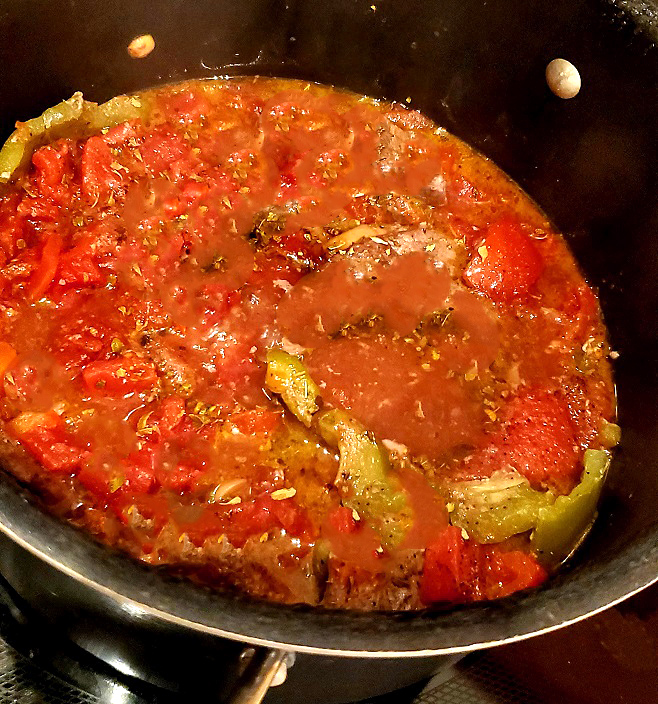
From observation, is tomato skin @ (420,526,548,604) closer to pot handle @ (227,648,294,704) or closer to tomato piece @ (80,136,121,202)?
pot handle @ (227,648,294,704)

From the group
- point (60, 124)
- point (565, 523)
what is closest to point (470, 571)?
point (565, 523)

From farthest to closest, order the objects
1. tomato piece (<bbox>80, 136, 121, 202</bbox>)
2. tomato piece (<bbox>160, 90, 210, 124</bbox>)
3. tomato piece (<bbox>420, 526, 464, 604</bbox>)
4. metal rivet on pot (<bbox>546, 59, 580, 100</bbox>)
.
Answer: tomato piece (<bbox>160, 90, 210, 124</bbox>) < tomato piece (<bbox>80, 136, 121, 202</bbox>) < metal rivet on pot (<bbox>546, 59, 580, 100</bbox>) < tomato piece (<bbox>420, 526, 464, 604</bbox>)

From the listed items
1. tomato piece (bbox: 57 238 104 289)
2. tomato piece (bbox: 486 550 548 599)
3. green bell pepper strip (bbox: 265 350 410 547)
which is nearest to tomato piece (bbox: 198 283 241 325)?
green bell pepper strip (bbox: 265 350 410 547)

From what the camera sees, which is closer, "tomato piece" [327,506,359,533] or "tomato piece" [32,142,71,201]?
"tomato piece" [327,506,359,533]

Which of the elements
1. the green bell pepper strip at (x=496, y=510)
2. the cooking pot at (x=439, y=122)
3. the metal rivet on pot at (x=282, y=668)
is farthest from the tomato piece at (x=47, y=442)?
the green bell pepper strip at (x=496, y=510)

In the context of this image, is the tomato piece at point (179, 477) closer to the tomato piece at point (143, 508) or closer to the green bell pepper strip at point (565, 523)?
the tomato piece at point (143, 508)

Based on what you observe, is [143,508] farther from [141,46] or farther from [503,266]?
[141,46]
